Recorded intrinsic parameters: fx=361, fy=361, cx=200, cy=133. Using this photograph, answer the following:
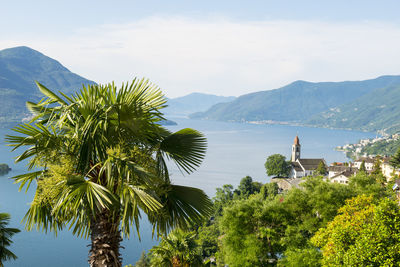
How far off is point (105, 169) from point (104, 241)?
2.54ft

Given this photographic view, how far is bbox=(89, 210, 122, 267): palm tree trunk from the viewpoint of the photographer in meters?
3.74

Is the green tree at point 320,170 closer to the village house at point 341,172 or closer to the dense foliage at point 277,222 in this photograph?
the village house at point 341,172

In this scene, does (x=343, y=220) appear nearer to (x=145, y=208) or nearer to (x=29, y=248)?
(x=145, y=208)

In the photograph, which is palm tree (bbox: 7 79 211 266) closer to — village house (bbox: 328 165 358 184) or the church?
village house (bbox: 328 165 358 184)

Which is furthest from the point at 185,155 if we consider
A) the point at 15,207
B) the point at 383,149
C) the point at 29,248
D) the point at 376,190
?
the point at 383,149

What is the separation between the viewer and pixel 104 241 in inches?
149

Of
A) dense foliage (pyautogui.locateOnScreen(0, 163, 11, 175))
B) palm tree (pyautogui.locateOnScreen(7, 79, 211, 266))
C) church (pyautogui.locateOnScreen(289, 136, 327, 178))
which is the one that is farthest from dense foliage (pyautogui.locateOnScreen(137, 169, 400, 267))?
dense foliage (pyautogui.locateOnScreen(0, 163, 11, 175))

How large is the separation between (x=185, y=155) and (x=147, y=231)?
146ft

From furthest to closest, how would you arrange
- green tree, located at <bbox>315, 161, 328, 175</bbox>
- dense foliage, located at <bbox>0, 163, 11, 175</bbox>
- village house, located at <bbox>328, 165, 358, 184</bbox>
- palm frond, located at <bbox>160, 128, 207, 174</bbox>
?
dense foliage, located at <bbox>0, 163, 11, 175</bbox> < green tree, located at <bbox>315, 161, 328, 175</bbox> < village house, located at <bbox>328, 165, 358, 184</bbox> < palm frond, located at <bbox>160, 128, 207, 174</bbox>

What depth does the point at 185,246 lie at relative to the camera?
9266 mm

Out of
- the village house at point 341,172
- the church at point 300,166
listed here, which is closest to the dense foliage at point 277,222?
the village house at point 341,172

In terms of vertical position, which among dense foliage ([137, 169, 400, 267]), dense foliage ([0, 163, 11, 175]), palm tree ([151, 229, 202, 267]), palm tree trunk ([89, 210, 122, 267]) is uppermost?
palm tree trunk ([89, 210, 122, 267])

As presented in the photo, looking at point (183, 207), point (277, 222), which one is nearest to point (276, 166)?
point (277, 222)

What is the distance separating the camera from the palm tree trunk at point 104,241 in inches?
147
